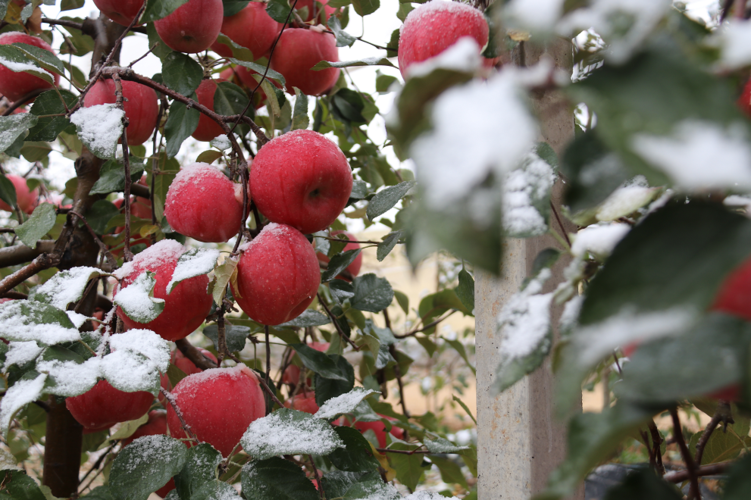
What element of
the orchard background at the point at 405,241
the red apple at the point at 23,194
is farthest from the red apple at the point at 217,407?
the red apple at the point at 23,194

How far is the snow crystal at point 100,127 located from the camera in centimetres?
46

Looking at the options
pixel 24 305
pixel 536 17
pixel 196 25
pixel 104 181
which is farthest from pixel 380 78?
pixel 536 17

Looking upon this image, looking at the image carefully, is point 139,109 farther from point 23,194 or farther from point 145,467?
point 23,194

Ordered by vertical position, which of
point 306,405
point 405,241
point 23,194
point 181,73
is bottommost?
point 306,405

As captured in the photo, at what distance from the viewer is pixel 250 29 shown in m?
0.78

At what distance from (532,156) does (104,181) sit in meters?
0.59

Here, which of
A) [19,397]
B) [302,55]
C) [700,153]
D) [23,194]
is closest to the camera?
[700,153]

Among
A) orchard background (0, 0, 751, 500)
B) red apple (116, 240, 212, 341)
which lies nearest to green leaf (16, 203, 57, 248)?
orchard background (0, 0, 751, 500)

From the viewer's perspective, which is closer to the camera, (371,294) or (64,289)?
(64,289)

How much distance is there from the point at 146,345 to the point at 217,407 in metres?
0.16

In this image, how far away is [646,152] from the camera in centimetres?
11

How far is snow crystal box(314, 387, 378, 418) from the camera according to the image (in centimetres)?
A: 41

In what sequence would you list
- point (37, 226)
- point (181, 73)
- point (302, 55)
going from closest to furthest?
point (37, 226), point (181, 73), point (302, 55)

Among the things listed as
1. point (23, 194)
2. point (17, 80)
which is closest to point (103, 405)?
point (17, 80)
